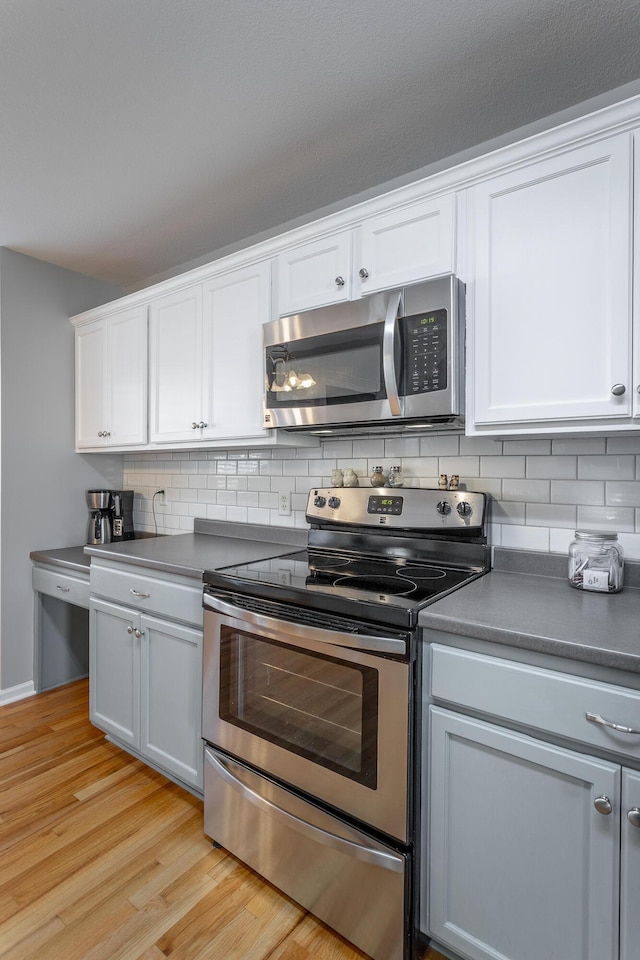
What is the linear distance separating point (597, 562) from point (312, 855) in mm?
1209

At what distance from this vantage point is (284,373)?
2014mm

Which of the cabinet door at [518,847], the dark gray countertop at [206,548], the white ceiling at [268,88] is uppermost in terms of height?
the white ceiling at [268,88]

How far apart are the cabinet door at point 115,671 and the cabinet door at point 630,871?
5.81ft

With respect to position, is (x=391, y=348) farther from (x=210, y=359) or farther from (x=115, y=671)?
(x=115, y=671)

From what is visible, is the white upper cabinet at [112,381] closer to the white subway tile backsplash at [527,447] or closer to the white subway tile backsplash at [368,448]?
the white subway tile backsplash at [368,448]

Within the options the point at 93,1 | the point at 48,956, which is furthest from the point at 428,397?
the point at 48,956

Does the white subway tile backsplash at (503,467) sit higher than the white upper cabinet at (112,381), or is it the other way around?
the white upper cabinet at (112,381)

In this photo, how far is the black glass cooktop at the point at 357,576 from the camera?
56.9 inches

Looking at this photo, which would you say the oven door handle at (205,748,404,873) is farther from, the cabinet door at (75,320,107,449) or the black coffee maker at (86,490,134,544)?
the cabinet door at (75,320,107,449)

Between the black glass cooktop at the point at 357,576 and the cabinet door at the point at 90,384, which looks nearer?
the black glass cooktop at the point at 357,576

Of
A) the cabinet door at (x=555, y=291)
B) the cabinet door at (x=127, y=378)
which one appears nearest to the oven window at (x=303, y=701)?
the cabinet door at (x=555, y=291)

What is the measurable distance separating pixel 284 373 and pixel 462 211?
845mm

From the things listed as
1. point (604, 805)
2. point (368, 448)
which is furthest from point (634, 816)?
point (368, 448)

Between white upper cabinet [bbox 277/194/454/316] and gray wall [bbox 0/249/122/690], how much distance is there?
5.84 feet
